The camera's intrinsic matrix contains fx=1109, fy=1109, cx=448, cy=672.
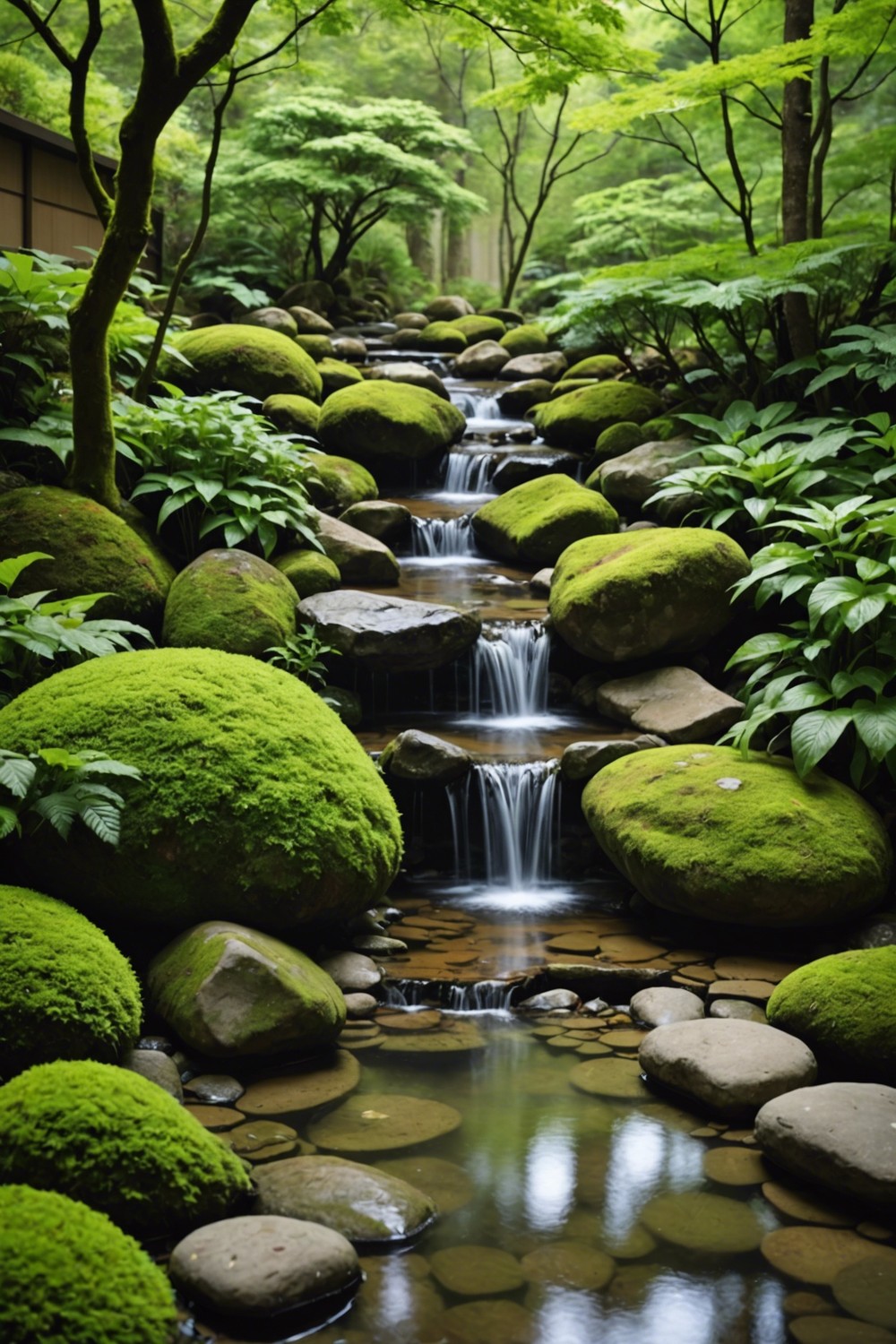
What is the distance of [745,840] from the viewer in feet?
19.7

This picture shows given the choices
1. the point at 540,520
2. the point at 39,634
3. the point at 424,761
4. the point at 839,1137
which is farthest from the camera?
the point at 540,520

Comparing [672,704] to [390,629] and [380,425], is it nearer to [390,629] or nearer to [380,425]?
[390,629]

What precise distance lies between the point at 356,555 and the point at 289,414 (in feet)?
9.15

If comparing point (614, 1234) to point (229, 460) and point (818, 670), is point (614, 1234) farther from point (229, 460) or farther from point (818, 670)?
point (229, 460)

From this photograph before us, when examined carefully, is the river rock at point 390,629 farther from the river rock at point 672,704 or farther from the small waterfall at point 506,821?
the small waterfall at point 506,821

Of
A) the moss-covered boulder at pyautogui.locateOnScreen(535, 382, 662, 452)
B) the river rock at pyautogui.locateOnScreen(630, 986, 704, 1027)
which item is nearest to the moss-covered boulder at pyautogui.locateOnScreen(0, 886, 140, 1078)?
the river rock at pyautogui.locateOnScreen(630, 986, 704, 1027)

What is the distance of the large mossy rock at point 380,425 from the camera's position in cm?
1246

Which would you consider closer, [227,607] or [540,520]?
[227,607]

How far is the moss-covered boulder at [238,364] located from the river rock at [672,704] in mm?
5393

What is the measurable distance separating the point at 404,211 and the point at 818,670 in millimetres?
16981

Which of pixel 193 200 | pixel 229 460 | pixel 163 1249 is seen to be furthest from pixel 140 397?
pixel 193 200

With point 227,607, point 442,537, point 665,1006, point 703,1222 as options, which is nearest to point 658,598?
point 227,607

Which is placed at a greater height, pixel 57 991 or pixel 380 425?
pixel 380 425

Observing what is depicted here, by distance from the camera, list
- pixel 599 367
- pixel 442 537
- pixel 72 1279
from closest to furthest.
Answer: pixel 72 1279 → pixel 442 537 → pixel 599 367
